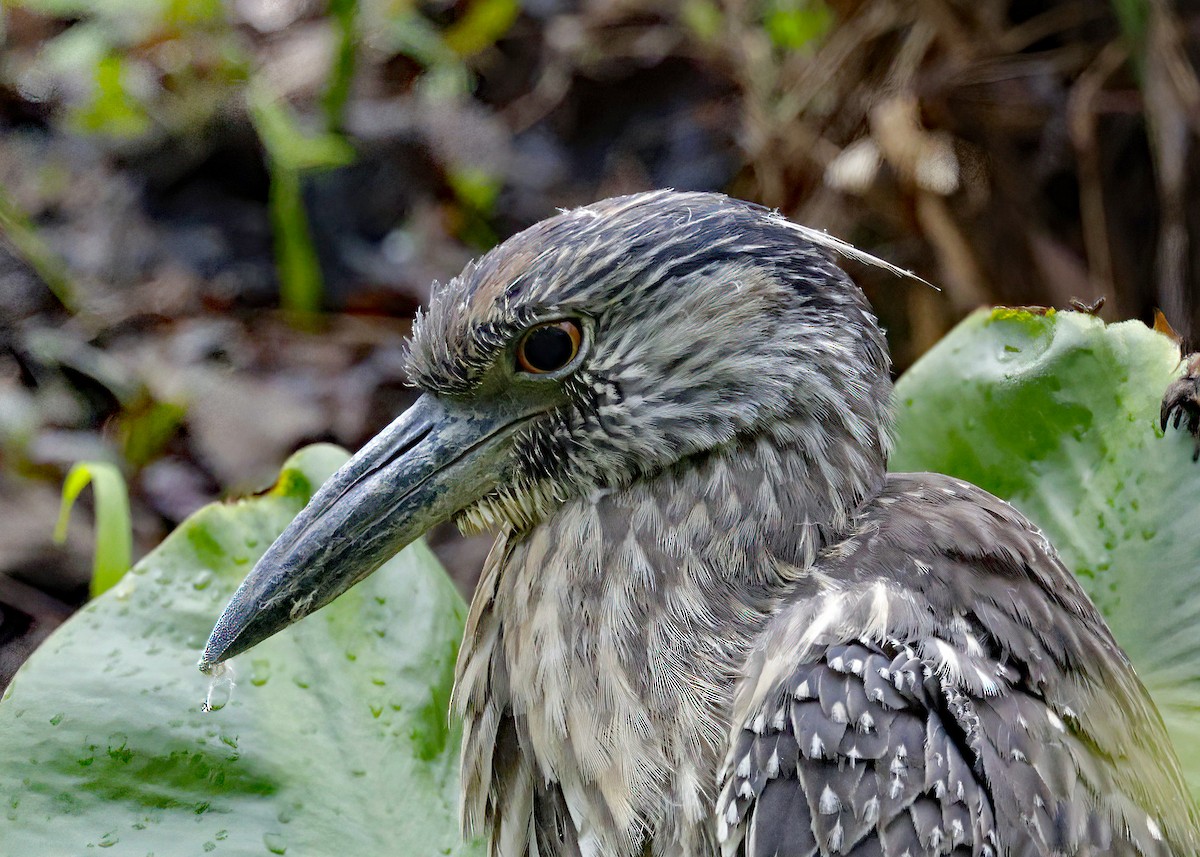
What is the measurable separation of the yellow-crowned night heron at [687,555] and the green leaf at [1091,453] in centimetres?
48

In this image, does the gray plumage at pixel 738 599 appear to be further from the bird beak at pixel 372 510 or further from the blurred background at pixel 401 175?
the blurred background at pixel 401 175

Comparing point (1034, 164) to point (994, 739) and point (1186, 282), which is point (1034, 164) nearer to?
point (1186, 282)

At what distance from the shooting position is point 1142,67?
12.4 feet

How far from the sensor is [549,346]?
5.50ft

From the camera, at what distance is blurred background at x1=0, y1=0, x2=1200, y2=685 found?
3684 millimetres

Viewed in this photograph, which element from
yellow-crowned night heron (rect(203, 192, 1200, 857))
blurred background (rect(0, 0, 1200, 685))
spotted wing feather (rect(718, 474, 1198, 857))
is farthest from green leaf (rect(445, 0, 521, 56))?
spotted wing feather (rect(718, 474, 1198, 857))

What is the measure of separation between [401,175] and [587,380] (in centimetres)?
313

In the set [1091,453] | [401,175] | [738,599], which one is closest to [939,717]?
[738,599]

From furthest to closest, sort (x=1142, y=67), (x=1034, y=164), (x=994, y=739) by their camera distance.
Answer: (x=1034, y=164), (x=1142, y=67), (x=994, y=739)

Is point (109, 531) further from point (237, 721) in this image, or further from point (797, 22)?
point (797, 22)

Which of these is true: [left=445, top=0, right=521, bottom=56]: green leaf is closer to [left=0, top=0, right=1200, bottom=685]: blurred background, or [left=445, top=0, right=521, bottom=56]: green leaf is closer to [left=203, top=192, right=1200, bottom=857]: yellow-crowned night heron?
[left=0, top=0, right=1200, bottom=685]: blurred background

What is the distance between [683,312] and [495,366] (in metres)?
0.28

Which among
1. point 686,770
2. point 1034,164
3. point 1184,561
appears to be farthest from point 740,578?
point 1034,164

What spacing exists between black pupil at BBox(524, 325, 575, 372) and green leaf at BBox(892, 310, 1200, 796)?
1.09 metres
